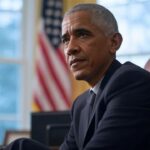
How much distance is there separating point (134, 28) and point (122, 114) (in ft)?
12.3

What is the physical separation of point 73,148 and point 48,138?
1195 millimetres

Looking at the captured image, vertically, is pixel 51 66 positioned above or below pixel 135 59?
below

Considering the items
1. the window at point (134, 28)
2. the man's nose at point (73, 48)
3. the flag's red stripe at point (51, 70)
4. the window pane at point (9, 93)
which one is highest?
the man's nose at point (73, 48)

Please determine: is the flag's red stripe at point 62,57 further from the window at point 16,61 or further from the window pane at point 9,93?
the window pane at point 9,93

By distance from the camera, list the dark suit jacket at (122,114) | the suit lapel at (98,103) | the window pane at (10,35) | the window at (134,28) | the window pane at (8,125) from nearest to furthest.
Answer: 1. the dark suit jacket at (122,114)
2. the suit lapel at (98,103)
3. the window at (134,28)
4. the window pane at (8,125)
5. the window pane at (10,35)

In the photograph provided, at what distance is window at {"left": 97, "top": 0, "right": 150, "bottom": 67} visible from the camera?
5.28 meters

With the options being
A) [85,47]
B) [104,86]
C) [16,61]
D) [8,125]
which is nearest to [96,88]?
[104,86]

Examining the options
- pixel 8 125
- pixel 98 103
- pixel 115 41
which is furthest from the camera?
pixel 8 125

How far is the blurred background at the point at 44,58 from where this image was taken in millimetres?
5336

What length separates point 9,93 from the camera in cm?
568

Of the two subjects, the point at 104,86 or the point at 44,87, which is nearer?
the point at 104,86

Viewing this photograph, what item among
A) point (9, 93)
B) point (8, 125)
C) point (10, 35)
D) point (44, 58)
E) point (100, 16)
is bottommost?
point (8, 125)

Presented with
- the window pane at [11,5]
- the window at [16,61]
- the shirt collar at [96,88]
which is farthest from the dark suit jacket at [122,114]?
the window pane at [11,5]

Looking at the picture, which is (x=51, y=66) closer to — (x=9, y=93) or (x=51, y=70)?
(x=51, y=70)
